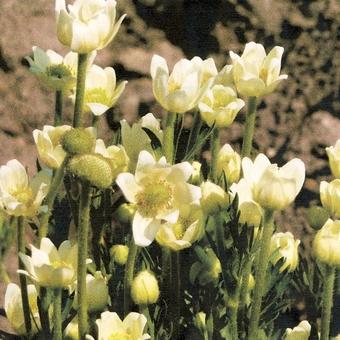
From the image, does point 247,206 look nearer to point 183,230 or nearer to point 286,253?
point 183,230

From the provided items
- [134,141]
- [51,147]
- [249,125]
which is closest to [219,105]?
[249,125]

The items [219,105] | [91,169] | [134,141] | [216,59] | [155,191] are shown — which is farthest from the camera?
[216,59]

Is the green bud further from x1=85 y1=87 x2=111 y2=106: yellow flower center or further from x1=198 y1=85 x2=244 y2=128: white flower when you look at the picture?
x1=85 y1=87 x2=111 y2=106: yellow flower center

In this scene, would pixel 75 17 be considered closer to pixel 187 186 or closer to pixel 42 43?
pixel 187 186

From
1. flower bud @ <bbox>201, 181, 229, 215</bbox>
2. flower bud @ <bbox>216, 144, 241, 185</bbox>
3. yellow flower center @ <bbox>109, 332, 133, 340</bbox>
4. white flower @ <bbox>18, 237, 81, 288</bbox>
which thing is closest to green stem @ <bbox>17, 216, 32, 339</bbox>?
white flower @ <bbox>18, 237, 81, 288</bbox>

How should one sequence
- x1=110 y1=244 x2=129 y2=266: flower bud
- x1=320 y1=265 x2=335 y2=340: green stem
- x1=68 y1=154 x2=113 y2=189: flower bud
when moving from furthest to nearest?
x1=110 y1=244 x2=129 y2=266: flower bud < x1=320 y1=265 x2=335 y2=340: green stem < x1=68 y1=154 x2=113 y2=189: flower bud

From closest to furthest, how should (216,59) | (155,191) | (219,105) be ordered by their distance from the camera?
(155,191) → (219,105) → (216,59)

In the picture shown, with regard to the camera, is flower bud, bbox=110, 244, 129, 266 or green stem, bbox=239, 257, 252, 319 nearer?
green stem, bbox=239, 257, 252, 319
